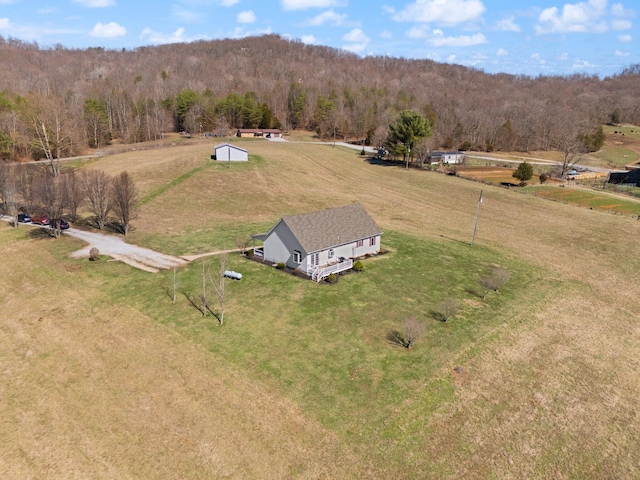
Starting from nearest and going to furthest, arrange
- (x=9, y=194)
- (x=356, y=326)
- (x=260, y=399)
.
Answer: 1. (x=260, y=399)
2. (x=356, y=326)
3. (x=9, y=194)

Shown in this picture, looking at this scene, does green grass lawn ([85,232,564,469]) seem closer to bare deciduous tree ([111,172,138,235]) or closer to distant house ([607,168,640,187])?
bare deciduous tree ([111,172,138,235])

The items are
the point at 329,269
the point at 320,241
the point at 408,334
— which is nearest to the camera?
the point at 408,334

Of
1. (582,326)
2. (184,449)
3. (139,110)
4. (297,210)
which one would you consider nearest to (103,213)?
(297,210)

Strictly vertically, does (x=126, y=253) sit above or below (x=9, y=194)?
below

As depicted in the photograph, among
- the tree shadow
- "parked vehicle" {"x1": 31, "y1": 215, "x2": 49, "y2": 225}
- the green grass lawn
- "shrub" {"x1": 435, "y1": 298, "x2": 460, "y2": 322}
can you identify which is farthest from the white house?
the tree shadow

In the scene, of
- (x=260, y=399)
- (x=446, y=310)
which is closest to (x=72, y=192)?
(x=260, y=399)

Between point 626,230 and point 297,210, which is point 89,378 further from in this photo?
point 626,230

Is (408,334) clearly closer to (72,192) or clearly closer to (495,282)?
(495,282)
